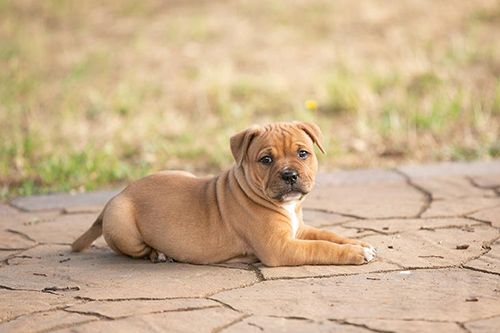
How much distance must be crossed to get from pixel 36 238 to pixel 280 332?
287 cm

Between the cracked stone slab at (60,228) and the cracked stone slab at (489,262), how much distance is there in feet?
9.07

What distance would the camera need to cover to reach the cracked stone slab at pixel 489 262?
184 inches

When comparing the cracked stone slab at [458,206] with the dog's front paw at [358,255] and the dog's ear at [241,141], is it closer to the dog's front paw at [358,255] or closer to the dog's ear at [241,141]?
the dog's front paw at [358,255]

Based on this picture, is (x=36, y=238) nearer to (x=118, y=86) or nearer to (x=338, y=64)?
(x=118, y=86)

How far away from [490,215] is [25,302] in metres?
3.53

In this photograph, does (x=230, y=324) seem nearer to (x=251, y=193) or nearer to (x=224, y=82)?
(x=251, y=193)

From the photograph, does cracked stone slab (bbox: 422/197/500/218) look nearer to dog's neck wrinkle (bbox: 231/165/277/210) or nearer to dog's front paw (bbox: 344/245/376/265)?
dog's front paw (bbox: 344/245/376/265)

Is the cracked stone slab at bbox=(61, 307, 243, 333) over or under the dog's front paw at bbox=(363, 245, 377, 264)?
under

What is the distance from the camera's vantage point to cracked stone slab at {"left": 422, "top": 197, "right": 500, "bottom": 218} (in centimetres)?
609

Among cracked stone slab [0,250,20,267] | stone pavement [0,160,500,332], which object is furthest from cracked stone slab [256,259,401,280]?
cracked stone slab [0,250,20,267]

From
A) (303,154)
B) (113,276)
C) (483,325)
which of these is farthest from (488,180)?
(113,276)

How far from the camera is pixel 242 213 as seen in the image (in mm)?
5062

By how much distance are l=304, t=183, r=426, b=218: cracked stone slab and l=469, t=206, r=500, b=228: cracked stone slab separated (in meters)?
0.48

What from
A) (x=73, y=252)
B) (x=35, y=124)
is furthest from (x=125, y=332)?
(x=35, y=124)
